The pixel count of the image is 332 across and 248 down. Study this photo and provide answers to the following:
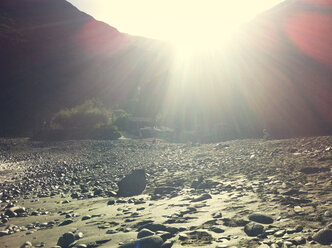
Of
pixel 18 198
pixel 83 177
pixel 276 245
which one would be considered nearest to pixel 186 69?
pixel 83 177

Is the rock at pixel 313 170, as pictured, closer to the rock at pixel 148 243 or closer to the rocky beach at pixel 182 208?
the rocky beach at pixel 182 208

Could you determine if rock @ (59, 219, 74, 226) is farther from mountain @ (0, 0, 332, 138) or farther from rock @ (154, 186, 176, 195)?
mountain @ (0, 0, 332, 138)

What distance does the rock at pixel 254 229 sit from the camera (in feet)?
12.8

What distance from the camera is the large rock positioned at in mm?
8052

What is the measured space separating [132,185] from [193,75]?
100ft

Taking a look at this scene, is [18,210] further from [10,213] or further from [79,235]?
[79,235]

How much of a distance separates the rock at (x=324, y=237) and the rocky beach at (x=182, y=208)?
0.03ft

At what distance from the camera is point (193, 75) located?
37.2m

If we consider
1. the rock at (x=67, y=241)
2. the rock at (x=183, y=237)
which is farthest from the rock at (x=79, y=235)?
the rock at (x=183, y=237)

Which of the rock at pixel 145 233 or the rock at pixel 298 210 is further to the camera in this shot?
the rock at pixel 298 210

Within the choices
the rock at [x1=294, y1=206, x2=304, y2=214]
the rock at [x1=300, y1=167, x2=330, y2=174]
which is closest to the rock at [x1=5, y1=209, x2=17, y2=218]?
the rock at [x1=294, y1=206, x2=304, y2=214]

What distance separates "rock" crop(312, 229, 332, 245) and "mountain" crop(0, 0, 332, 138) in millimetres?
15123

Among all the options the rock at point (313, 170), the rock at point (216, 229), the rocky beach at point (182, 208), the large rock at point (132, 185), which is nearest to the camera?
the rocky beach at point (182, 208)

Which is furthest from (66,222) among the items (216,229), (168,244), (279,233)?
(279,233)
